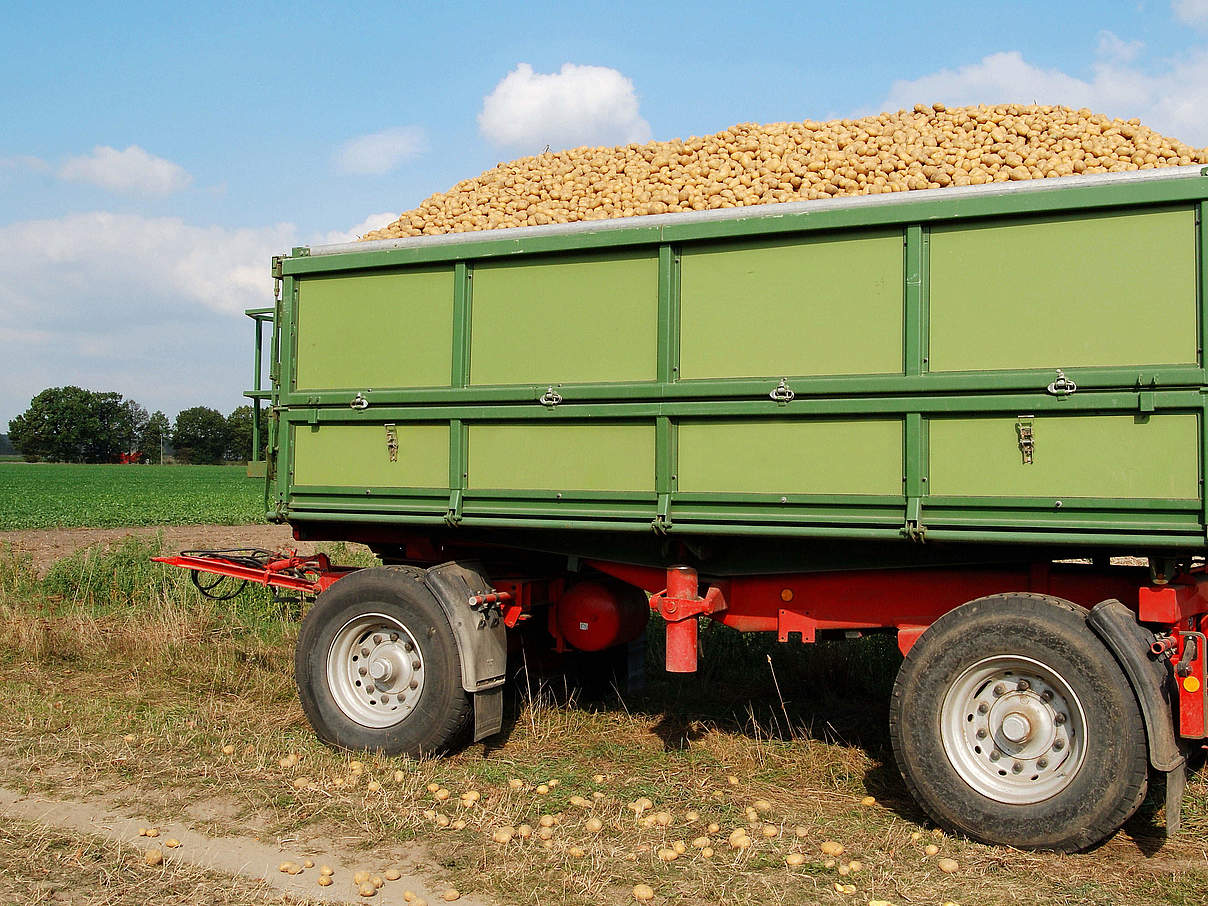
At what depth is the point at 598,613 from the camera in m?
5.90

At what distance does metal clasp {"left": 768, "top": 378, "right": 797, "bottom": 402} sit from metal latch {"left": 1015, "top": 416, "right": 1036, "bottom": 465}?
0.98 metres

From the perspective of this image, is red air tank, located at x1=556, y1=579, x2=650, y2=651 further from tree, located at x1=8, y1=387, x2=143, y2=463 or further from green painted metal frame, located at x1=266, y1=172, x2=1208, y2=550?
tree, located at x1=8, y1=387, x2=143, y2=463

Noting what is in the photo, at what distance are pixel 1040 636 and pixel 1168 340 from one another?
128 centimetres

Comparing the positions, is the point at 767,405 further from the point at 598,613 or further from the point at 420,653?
the point at 420,653

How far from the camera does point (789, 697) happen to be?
6840mm

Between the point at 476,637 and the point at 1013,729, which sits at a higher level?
the point at 476,637

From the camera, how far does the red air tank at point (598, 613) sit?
589 cm

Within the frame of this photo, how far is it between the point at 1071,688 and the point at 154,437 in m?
125

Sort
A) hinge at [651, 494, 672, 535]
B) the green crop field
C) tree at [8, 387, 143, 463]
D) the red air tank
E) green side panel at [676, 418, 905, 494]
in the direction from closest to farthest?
green side panel at [676, 418, 905, 494]
hinge at [651, 494, 672, 535]
the red air tank
the green crop field
tree at [8, 387, 143, 463]

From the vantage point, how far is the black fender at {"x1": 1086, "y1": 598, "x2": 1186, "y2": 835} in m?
3.98

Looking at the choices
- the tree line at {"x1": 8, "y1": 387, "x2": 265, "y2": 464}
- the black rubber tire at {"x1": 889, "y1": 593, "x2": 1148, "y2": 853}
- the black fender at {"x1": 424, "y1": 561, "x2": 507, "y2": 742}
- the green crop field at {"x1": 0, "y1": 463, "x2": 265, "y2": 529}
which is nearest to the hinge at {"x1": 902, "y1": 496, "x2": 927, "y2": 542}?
the black rubber tire at {"x1": 889, "y1": 593, "x2": 1148, "y2": 853}

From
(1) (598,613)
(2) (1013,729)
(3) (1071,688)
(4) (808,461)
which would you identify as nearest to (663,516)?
(4) (808,461)

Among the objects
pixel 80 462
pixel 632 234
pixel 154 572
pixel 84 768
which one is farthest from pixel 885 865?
pixel 80 462

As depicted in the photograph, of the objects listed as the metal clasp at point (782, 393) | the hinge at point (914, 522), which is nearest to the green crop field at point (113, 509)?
the metal clasp at point (782, 393)
